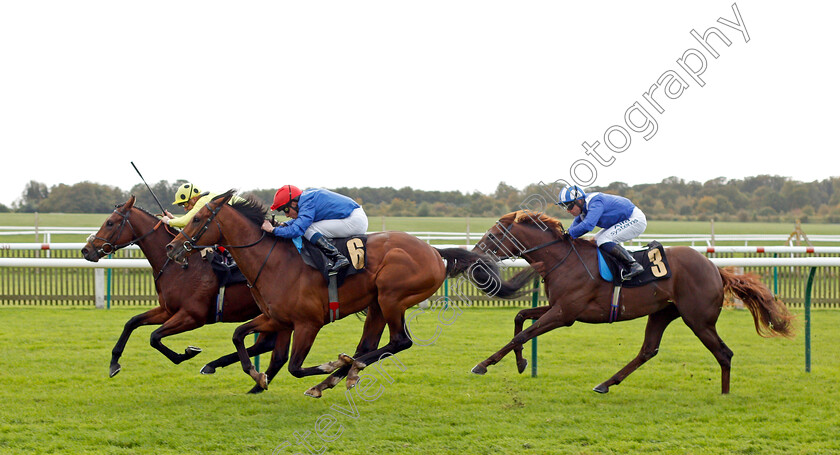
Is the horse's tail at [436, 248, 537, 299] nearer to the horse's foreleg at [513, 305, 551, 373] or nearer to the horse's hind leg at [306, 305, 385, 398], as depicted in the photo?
the horse's foreleg at [513, 305, 551, 373]

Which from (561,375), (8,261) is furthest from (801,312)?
(8,261)

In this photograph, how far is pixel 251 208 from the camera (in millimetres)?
5441

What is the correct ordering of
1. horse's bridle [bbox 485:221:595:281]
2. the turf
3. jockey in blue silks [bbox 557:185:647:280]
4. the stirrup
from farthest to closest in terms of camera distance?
horse's bridle [bbox 485:221:595:281]
jockey in blue silks [bbox 557:185:647:280]
the stirrup
the turf

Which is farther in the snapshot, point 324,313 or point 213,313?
point 213,313

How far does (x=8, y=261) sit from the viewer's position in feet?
24.6

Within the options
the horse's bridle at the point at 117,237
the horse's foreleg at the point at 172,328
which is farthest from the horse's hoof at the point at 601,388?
the horse's bridle at the point at 117,237

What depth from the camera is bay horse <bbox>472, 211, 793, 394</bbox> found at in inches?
224

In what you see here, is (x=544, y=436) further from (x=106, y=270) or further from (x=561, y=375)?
(x=106, y=270)

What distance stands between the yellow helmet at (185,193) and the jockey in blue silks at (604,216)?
2807 mm

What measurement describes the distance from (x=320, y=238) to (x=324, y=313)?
509mm

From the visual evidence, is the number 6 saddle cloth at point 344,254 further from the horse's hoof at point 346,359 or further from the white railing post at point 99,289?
the white railing post at point 99,289

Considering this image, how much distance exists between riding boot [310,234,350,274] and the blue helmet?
5.82 ft

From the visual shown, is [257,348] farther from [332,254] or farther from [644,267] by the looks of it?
[644,267]

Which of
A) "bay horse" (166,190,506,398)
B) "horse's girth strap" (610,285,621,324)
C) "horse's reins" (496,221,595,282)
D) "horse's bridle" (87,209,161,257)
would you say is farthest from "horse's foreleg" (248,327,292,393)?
"horse's girth strap" (610,285,621,324)
